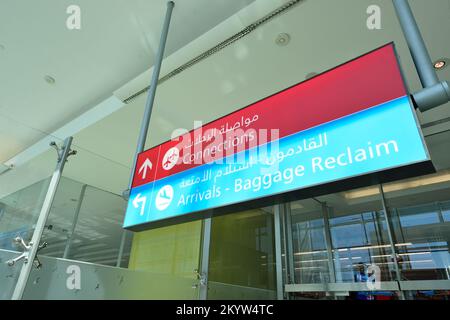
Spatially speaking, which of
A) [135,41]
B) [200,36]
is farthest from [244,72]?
[135,41]

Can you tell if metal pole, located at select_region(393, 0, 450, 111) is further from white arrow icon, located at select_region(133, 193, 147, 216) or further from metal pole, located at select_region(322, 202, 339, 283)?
metal pole, located at select_region(322, 202, 339, 283)

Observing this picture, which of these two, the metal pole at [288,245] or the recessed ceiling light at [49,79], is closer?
the recessed ceiling light at [49,79]

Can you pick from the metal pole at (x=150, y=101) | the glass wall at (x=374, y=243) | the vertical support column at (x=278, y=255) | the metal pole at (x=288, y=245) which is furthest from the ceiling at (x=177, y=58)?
the metal pole at (x=288, y=245)

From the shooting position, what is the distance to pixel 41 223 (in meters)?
2.21

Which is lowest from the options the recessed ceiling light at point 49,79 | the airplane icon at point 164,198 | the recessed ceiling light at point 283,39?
the airplane icon at point 164,198

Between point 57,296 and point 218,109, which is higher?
point 218,109

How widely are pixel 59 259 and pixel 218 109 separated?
2.04m

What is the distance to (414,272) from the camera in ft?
11.4

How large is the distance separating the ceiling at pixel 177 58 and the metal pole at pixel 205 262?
128 cm

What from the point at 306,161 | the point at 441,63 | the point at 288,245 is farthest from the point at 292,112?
the point at 288,245

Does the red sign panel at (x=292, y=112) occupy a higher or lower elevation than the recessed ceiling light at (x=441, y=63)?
lower

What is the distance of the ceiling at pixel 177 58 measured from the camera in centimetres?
232

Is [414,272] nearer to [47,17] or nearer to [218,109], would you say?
[218,109]

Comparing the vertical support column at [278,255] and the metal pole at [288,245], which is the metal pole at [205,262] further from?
the metal pole at [288,245]
